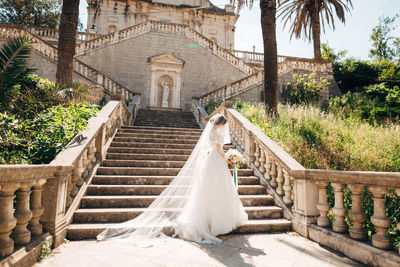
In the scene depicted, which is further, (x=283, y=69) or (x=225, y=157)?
(x=283, y=69)

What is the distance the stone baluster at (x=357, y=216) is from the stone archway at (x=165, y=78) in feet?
48.6

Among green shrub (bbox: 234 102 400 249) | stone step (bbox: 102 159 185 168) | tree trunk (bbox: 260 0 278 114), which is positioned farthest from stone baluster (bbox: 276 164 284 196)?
tree trunk (bbox: 260 0 278 114)

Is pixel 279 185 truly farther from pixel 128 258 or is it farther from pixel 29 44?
pixel 29 44

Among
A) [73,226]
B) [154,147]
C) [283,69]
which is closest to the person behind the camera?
[73,226]

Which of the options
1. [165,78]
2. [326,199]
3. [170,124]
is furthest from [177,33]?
[326,199]

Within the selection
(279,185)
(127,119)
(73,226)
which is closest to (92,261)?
(73,226)

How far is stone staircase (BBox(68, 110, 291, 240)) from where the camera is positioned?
4.12 metres

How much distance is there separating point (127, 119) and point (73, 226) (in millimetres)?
6998

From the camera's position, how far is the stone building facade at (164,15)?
25.1 meters

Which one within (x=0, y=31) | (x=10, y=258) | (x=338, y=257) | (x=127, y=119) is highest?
(x=0, y=31)

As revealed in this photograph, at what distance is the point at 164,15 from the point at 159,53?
449 inches

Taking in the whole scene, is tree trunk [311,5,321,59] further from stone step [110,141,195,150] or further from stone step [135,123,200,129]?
stone step [110,141,195,150]

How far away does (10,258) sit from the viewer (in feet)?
8.07

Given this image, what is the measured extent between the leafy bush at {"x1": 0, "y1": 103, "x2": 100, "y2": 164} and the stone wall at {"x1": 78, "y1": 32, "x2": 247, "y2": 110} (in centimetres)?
1214
